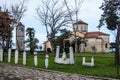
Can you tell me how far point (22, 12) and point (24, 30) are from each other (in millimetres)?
26251

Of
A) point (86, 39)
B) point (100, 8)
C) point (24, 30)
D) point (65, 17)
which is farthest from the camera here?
point (86, 39)

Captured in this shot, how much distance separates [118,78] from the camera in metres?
19.3

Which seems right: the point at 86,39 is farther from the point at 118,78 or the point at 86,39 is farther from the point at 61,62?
the point at 118,78

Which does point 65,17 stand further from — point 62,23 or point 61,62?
point 61,62

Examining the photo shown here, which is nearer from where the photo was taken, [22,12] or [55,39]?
[22,12]

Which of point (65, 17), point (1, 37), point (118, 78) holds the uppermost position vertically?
point (65, 17)

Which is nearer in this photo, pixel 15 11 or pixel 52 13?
pixel 15 11

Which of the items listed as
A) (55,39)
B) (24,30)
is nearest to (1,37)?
(55,39)

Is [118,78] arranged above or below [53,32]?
below

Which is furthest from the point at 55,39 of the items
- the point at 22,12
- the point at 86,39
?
the point at 86,39

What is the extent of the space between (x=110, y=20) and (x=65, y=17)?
37035 millimetres

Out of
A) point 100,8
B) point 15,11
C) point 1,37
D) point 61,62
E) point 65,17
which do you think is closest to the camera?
point 61,62

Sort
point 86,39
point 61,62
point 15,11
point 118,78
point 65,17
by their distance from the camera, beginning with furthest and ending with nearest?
point 86,39 < point 65,17 < point 15,11 < point 61,62 < point 118,78

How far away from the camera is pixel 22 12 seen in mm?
65812
